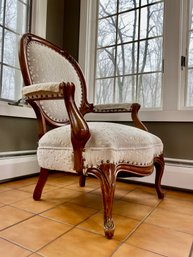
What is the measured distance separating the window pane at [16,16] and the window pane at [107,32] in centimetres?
67

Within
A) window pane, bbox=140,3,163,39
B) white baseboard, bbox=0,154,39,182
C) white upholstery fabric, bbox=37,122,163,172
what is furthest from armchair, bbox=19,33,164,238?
window pane, bbox=140,3,163,39

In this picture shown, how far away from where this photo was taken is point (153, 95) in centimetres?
170

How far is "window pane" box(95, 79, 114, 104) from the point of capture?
6.22 ft

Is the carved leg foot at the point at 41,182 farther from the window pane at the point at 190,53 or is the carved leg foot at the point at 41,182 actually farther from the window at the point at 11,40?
the window pane at the point at 190,53

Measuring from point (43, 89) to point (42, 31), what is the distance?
3.90ft

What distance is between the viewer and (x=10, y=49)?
1.69 m

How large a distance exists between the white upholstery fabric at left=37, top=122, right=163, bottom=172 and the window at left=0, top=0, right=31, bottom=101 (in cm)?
89

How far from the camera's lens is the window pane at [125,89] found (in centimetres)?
179

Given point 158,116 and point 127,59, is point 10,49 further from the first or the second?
point 158,116

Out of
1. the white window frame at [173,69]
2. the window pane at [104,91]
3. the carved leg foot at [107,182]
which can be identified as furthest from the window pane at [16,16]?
the carved leg foot at [107,182]

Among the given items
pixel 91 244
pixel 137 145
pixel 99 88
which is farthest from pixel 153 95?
pixel 91 244

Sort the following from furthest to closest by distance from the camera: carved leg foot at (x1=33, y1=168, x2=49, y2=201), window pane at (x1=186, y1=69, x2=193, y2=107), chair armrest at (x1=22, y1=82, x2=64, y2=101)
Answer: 1. window pane at (x1=186, y1=69, x2=193, y2=107)
2. carved leg foot at (x1=33, y1=168, x2=49, y2=201)
3. chair armrest at (x1=22, y1=82, x2=64, y2=101)

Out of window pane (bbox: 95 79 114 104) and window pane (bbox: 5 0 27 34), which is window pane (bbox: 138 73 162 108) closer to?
window pane (bbox: 95 79 114 104)

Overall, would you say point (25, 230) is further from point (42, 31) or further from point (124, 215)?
point (42, 31)
